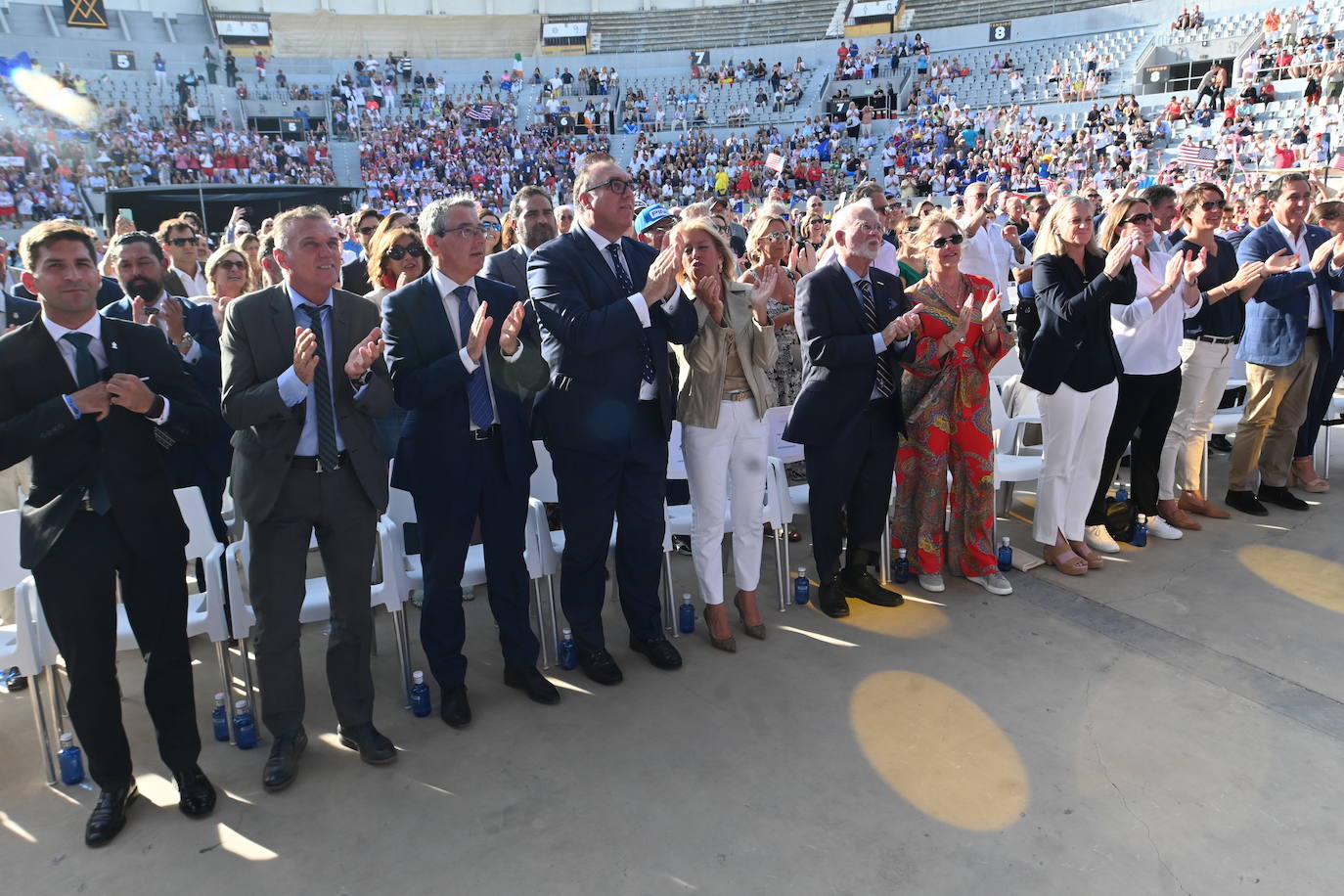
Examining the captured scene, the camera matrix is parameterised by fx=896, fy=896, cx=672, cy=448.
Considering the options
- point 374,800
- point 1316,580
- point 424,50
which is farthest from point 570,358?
point 424,50

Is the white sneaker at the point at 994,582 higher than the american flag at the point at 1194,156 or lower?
lower

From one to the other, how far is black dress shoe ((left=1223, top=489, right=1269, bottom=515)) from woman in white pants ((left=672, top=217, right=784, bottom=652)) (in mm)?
3524

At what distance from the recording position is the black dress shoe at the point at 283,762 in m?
3.17

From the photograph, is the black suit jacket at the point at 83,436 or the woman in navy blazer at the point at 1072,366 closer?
the black suit jacket at the point at 83,436

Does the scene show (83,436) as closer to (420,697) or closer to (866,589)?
(420,697)

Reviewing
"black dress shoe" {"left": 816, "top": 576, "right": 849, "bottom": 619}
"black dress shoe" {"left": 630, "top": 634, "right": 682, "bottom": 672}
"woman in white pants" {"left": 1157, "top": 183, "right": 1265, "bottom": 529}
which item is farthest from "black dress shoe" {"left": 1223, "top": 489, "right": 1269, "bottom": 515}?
"black dress shoe" {"left": 630, "top": 634, "right": 682, "bottom": 672}

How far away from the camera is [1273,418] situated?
5.64 metres

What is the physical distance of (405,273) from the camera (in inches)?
186

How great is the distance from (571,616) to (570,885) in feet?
4.63

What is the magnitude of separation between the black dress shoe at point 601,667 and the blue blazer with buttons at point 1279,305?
453 centimetres

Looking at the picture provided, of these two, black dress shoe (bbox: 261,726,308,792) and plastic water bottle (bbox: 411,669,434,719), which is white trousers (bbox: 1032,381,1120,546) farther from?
black dress shoe (bbox: 261,726,308,792)

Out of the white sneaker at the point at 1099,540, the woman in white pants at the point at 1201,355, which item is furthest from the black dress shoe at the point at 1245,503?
the white sneaker at the point at 1099,540

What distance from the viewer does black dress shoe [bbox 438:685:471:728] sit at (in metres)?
3.57

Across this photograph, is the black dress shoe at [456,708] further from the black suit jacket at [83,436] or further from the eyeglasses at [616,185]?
the eyeglasses at [616,185]
